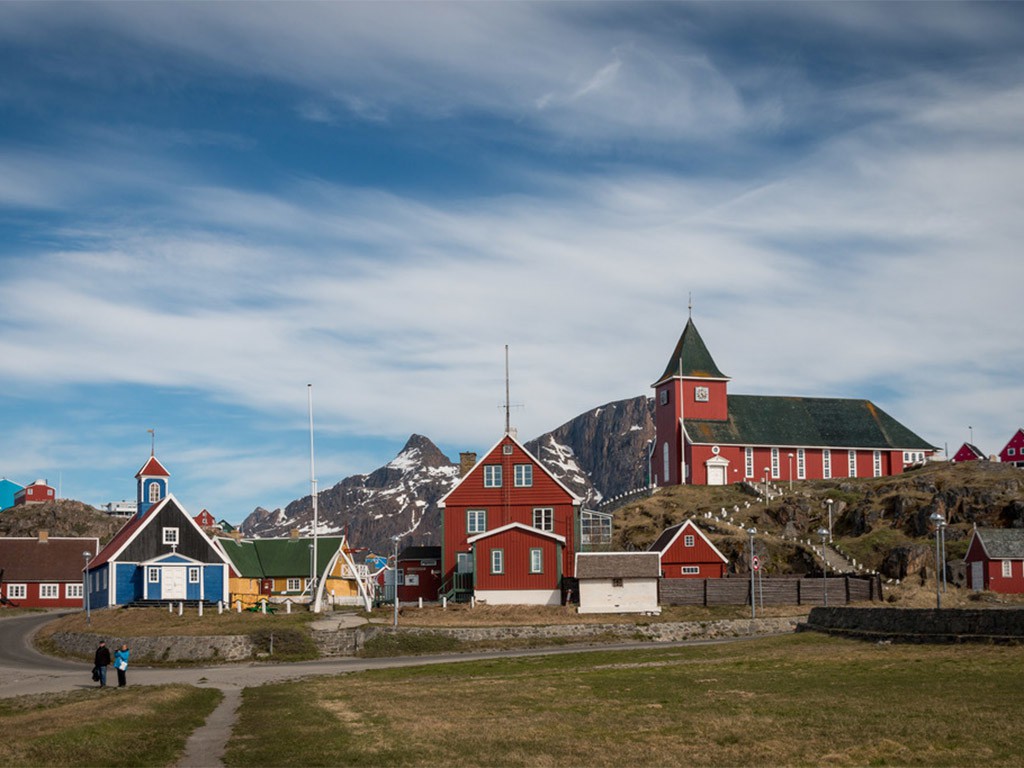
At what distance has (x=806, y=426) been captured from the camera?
107062 millimetres

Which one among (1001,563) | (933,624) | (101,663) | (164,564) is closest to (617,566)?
(1001,563)

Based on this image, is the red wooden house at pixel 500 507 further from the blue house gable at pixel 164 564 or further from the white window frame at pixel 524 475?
the blue house gable at pixel 164 564

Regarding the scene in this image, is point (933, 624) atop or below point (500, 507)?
below

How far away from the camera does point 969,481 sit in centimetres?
9088

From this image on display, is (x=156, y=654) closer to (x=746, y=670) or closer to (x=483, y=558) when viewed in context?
(x=483, y=558)

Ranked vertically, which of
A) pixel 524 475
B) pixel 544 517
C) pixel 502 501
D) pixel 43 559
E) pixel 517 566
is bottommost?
pixel 43 559

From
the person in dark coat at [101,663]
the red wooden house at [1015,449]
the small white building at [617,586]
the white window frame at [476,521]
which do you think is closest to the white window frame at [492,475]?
the white window frame at [476,521]

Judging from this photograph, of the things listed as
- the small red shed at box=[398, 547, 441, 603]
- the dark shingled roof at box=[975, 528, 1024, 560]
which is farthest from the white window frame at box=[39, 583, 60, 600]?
→ the dark shingled roof at box=[975, 528, 1024, 560]

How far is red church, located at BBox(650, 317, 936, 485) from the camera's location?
103438 millimetres

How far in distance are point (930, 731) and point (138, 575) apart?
60.7 metres

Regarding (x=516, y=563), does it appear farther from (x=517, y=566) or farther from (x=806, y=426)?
(x=806, y=426)

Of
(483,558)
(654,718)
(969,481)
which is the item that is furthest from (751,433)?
(654,718)

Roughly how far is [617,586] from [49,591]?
57762 millimetres

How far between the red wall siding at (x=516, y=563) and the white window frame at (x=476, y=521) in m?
4.58
